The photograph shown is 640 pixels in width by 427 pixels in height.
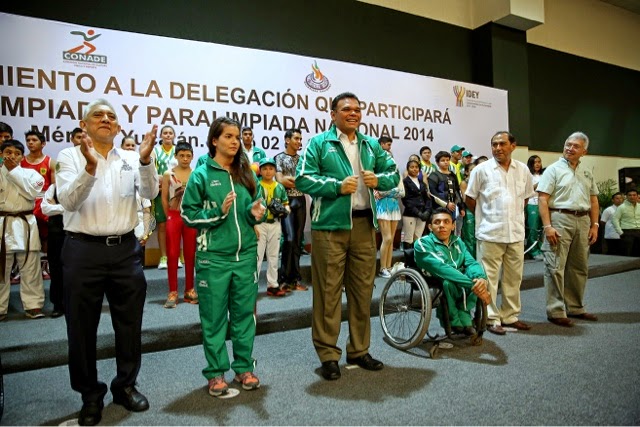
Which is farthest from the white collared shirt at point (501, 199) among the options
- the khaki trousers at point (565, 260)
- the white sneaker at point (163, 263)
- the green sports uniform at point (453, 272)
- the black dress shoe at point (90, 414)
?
the white sneaker at point (163, 263)

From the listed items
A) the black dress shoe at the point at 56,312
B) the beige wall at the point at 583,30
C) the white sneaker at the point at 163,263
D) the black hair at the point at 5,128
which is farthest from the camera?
the beige wall at the point at 583,30

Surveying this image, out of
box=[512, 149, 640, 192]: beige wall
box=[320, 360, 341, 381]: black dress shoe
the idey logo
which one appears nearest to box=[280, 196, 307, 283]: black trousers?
box=[320, 360, 341, 381]: black dress shoe

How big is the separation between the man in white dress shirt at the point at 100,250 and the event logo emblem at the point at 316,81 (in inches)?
150

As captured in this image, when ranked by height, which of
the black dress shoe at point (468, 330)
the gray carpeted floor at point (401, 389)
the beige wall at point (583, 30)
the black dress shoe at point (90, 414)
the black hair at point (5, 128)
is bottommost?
the gray carpeted floor at point (401, 389)

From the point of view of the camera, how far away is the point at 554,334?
11.0 feet

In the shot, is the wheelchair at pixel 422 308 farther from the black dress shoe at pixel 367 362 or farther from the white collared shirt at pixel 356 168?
the white collared shirt at pixel 356 168

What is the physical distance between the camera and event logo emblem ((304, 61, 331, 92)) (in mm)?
5578

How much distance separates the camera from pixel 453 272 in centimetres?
287

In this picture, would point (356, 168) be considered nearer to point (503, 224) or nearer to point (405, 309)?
point (405, 309)

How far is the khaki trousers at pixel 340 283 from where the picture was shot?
102 inches

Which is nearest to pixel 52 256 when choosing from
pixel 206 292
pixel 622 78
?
pixel 206 292

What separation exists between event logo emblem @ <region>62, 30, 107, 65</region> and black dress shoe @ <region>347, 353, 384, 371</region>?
150 inches

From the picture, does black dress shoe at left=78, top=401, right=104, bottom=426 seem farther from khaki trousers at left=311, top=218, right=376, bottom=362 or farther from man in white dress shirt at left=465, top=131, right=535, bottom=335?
man in white dress shirt at left=465, top=131, right=535, bottom=335

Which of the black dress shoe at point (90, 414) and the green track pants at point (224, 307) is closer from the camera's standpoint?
the black dress shoe at point (90, 414)
